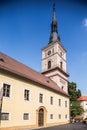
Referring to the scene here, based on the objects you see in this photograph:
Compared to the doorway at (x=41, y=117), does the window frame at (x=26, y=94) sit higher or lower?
higher

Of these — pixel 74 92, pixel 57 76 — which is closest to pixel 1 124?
pixel 57 76

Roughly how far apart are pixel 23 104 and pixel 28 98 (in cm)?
146

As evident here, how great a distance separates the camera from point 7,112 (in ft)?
57.8

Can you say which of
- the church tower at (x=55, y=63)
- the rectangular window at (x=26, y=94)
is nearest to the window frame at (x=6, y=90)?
the rectangular window at (x=26, y=94)

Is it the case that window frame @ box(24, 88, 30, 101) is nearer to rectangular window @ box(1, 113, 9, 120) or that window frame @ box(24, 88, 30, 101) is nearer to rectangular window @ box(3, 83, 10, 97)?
rectangular window @ box(3, 83, 10, 97)

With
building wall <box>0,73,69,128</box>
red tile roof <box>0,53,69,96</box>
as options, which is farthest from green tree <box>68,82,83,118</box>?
red tile roof <box>0,53,69,96</box>

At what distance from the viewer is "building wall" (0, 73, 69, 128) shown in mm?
18000

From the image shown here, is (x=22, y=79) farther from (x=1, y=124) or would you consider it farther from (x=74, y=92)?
(x=74, y=92)

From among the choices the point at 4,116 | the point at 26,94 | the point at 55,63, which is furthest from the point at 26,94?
the point at 55,63

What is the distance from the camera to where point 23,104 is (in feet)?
66.6

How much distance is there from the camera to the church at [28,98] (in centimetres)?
1791

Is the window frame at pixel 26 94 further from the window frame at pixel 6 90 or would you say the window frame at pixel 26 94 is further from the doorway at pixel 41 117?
the doorway at pixel 41 117

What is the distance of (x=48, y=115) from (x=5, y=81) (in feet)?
36.8

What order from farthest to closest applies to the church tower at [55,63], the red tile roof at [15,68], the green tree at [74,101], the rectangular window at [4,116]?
the green tree at [74,101] → the church tower at [55,63] → the red tile roof at [15,68] → the rectangular window at [4,116]
